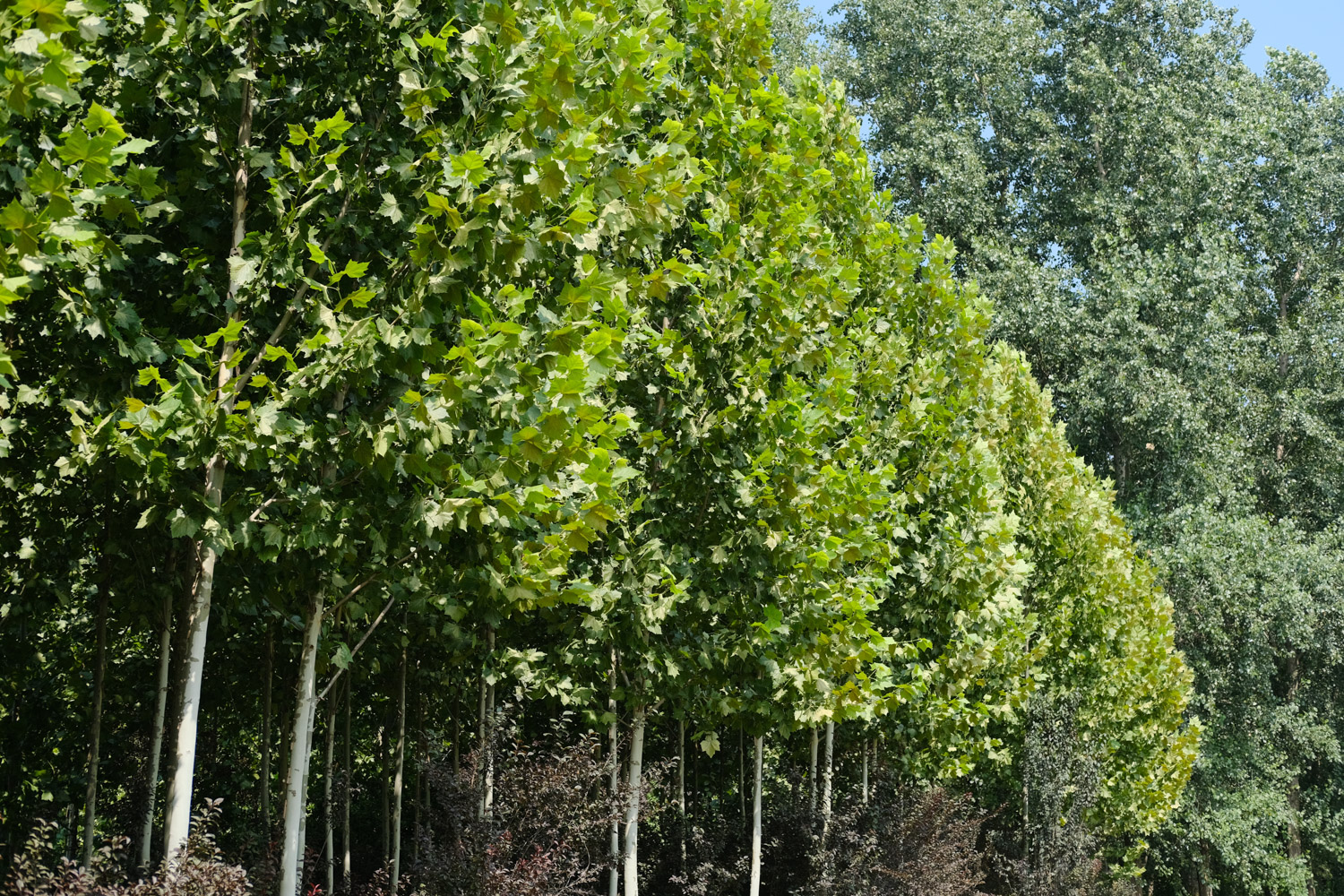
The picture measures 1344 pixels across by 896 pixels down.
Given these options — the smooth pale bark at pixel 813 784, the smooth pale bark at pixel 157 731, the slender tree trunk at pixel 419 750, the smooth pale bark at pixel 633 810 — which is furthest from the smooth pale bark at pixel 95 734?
the smooth pale bark at pixel 813 784

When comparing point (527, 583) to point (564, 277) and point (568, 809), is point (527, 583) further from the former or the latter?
point (568, 809)

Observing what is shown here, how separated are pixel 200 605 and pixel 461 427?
1.47m

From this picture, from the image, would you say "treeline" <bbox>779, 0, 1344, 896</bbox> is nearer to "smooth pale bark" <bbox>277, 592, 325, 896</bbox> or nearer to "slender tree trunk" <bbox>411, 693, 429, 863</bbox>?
"slender tree trunk" <bbox>411, 693, 429, 863</bbox>

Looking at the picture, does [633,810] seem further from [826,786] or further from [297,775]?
[826,786]

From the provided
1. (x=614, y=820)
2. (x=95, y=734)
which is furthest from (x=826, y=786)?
(x=95, y=734)

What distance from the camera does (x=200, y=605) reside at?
5973 mm

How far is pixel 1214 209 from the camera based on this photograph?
110 feet

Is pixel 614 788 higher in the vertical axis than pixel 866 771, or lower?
lower

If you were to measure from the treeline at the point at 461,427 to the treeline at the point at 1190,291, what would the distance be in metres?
15.5

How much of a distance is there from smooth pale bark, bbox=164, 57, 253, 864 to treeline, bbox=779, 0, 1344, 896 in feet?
83.5

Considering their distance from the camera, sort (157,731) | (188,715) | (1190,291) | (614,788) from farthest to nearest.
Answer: (1190,291)
(614,788)
(157,731)
(188,715)

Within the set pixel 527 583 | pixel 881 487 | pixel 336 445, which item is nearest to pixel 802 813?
pixel 881 487

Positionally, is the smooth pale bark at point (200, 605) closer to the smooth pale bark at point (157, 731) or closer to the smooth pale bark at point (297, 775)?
the smooth pale bark at point (297, 775)

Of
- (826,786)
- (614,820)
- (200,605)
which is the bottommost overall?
(614,820)
